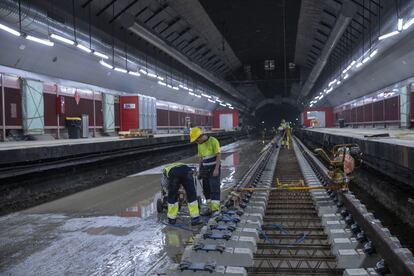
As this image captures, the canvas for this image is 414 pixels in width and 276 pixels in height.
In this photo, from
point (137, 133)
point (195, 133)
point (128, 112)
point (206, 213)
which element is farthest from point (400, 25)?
point (128, 112)

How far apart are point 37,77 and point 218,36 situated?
10817 millimetres

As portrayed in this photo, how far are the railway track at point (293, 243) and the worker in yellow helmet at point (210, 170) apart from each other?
2.69ft

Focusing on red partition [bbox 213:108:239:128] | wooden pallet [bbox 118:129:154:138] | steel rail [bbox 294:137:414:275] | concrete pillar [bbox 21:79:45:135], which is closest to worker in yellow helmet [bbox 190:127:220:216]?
steel rail [bbox 294:137:414:275]

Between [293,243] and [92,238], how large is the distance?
2.53 m

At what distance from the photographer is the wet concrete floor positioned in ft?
14.2

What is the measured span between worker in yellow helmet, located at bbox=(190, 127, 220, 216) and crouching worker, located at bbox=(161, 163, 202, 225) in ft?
1.75

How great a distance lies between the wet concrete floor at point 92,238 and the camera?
4320mm

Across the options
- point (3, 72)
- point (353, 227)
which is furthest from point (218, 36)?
point (353, 227)

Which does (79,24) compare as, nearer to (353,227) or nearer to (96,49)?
(96,49)

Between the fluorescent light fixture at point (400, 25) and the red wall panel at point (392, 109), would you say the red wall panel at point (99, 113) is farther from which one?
the red wall panel at point (392, 109)

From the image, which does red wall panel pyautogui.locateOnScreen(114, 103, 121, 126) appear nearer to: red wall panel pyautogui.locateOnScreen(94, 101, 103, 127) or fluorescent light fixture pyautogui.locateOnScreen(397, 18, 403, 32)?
red wall panel pyautogui.locateOnScreen(94, 101, 103, 127)

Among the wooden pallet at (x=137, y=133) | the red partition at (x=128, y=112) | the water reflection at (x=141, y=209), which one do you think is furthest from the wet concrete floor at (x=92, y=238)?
the red partition at (x=128, y=112)

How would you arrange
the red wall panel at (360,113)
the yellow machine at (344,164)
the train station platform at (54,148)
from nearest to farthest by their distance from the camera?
the yellow machine at (344,164)
the train station platform at (54,148)
the red wall panel at (360,113)

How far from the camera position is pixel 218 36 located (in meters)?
23.1
